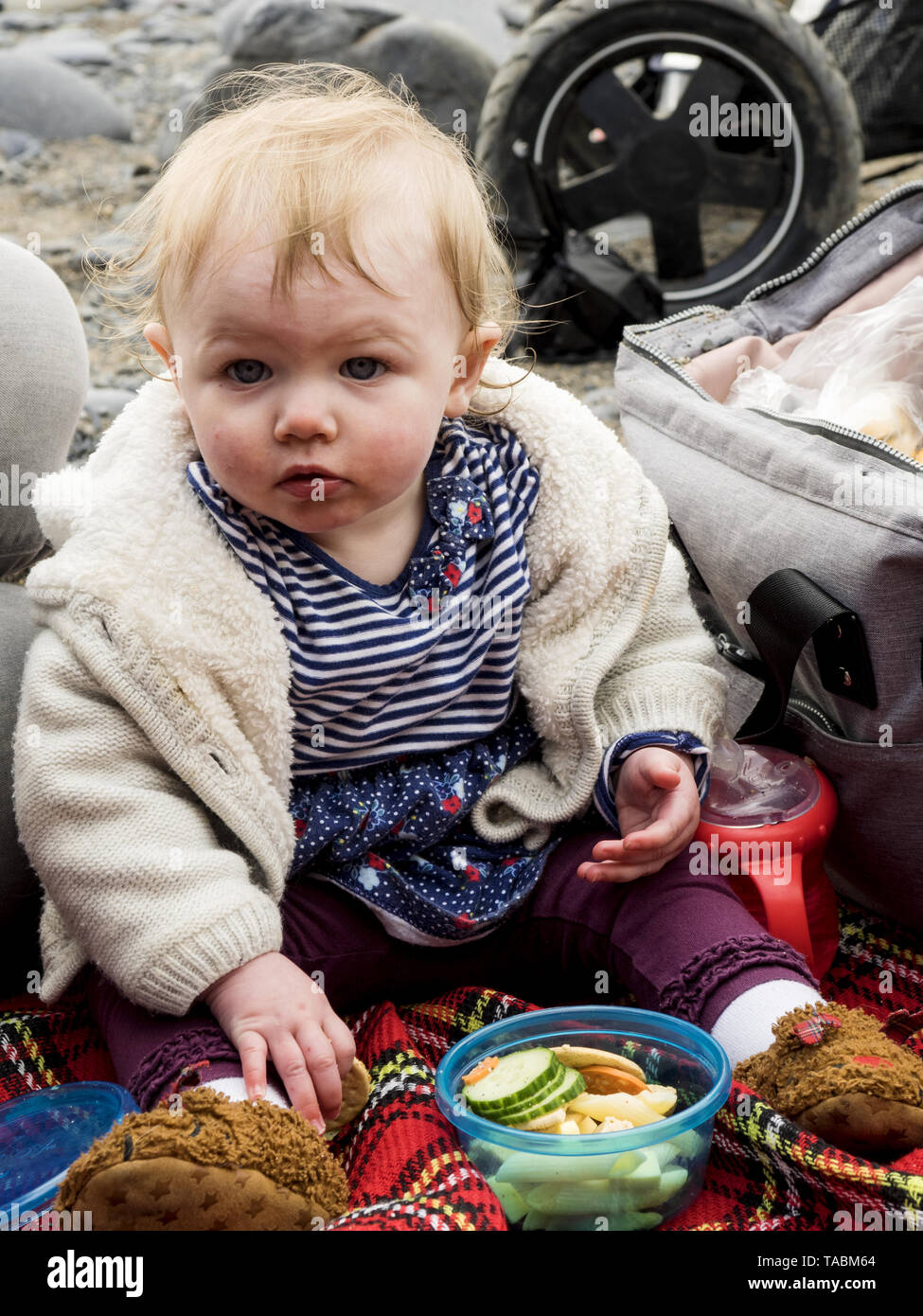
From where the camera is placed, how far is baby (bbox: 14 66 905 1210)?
3.24 feet

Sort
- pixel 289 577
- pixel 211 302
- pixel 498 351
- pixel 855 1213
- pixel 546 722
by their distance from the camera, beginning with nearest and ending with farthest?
pixel 855 1213, pixel 211 302, pixel 289 577, pixel 546 722, pixel 498 351

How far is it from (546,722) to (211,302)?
50cm

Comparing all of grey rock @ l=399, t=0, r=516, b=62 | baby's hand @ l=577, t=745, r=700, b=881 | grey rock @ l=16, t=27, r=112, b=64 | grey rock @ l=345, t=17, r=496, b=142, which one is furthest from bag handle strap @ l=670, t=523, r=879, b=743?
grey rock @ l=16, t=27, r=112, b=64

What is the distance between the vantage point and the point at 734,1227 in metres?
0.91

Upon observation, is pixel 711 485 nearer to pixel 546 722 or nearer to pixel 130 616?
pixel 546 722

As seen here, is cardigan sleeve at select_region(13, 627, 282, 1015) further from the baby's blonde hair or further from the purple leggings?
the baby's blonde hair

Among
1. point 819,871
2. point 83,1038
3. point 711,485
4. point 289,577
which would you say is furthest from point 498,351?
point 83,1038

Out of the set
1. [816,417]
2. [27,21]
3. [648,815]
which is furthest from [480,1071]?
[27,21]

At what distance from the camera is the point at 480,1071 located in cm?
97

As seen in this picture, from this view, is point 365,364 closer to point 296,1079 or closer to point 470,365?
point 470,365

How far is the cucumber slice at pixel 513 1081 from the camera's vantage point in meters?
0.91

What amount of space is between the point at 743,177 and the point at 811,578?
204 centimetres

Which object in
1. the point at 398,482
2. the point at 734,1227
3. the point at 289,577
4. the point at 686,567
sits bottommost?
the point at 734,1227

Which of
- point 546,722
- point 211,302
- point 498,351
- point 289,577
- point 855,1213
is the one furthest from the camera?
point 498,351
